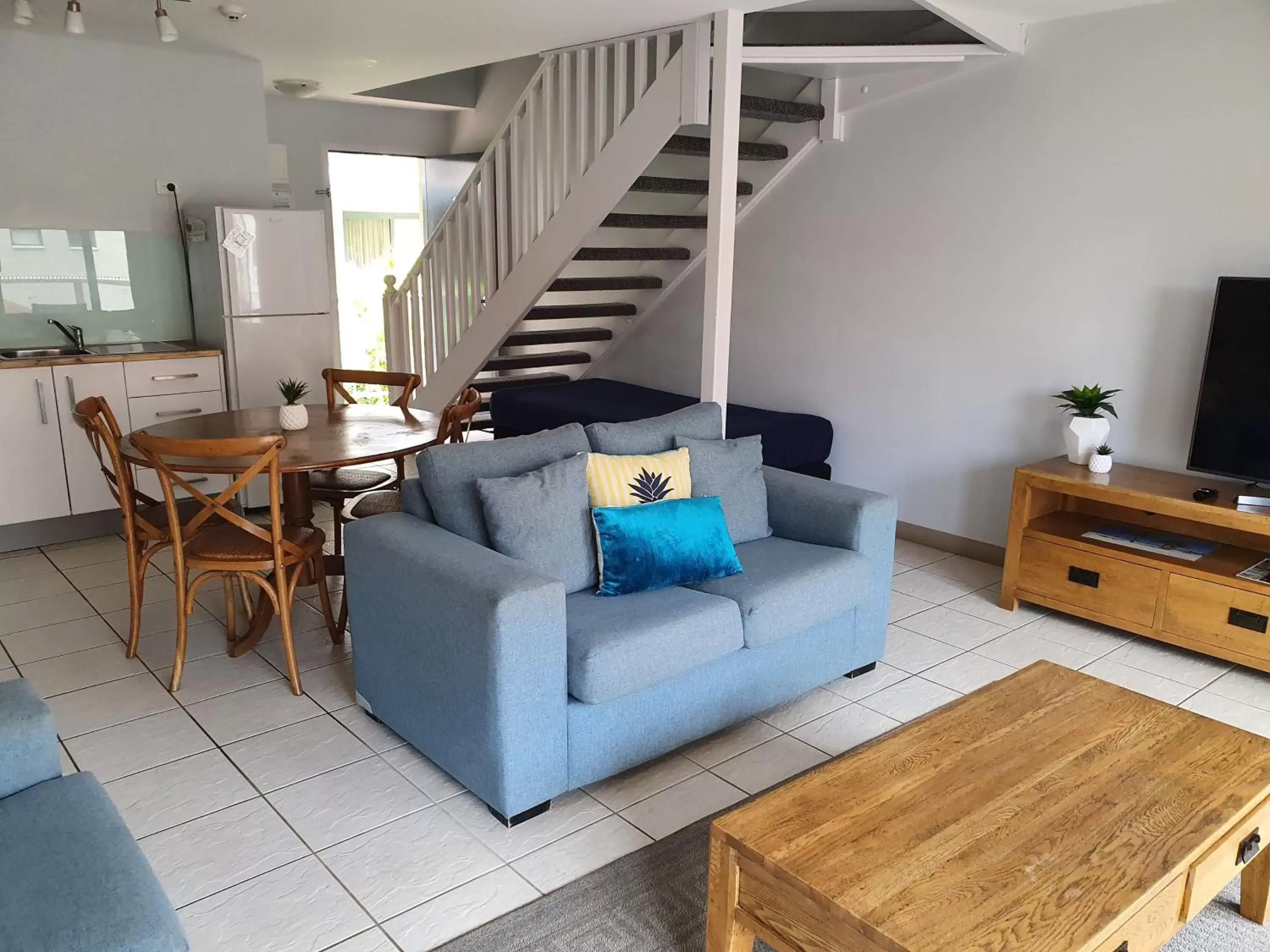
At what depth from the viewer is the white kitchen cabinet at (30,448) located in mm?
4309

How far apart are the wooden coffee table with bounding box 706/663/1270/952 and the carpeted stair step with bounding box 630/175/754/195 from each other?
10.4 ft

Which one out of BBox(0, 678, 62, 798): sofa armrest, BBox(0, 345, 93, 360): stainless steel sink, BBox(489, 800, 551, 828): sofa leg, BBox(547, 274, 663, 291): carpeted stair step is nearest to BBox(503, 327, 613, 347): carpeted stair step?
BBox(547, 274, 663, 291): carpeted stair step

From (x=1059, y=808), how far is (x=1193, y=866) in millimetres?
245

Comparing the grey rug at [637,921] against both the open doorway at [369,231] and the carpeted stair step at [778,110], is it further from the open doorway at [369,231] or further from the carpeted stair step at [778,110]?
the open doorway at [369,231]

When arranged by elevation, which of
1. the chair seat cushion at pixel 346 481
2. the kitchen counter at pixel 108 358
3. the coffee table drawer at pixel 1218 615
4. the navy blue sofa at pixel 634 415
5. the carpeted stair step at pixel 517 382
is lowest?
the coffee table drawer at pixel 1218 615

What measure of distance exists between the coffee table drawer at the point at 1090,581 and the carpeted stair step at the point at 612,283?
106 inches

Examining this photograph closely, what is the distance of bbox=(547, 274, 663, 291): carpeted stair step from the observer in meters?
5.30

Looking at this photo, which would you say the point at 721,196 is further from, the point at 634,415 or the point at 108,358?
the point at 108,358

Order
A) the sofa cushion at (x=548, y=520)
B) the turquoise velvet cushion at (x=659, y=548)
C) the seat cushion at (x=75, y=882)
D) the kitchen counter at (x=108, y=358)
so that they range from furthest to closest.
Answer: the kitchen counter at (x=108, y=358) → the turquoise velvet cushion at (x=659, y=548) → the sofa cushion at (x=548, y=520) → the seat cushion at (x=75, y=882)

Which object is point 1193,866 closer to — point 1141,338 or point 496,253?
point 1141,338

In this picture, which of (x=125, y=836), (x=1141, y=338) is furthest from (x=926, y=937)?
(x=1141, y=338)

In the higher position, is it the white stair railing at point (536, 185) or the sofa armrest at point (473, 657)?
the white stair railing at point (536, 185)

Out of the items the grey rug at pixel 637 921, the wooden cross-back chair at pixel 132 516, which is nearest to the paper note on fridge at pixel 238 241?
the wooden cross-back chair at pixel 132 516

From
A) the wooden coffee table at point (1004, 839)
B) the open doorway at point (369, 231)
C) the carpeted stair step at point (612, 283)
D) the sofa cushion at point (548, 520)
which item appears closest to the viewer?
the wooden coffee table at point (1004, 839)
